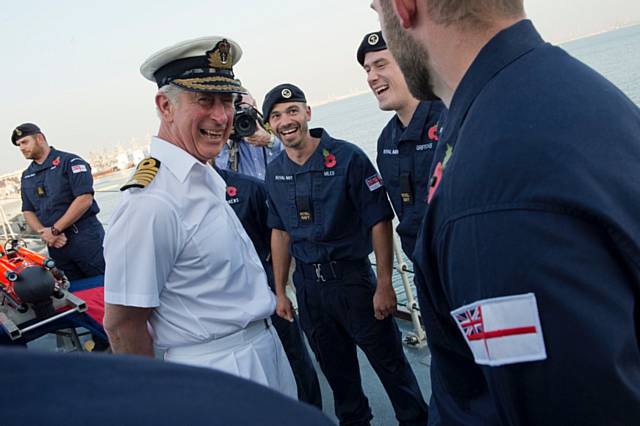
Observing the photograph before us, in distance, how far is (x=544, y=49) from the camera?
2.44 ft

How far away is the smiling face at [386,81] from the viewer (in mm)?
2430

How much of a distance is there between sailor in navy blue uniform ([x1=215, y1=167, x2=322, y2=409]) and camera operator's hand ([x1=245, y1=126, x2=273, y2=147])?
525mm

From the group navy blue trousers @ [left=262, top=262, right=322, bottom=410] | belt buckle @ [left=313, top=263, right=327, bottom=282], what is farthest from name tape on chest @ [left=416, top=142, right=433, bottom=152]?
navy blue trousers @ [left=262, top=262, right=322, bottom=410]

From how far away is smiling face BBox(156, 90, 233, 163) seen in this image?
150 centimetres

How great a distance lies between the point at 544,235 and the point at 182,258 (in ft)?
3.42

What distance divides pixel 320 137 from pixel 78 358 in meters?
2.41

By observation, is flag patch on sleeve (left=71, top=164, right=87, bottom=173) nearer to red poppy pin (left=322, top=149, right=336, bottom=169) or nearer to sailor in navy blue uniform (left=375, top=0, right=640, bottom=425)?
red poppy pin (left=322, top=149, right=336, bottom=169)

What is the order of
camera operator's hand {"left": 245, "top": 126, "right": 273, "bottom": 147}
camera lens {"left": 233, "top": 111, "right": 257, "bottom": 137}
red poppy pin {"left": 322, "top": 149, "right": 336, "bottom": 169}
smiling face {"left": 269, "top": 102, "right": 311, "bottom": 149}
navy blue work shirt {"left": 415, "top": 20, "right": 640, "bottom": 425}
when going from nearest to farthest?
navy blue work shirt {"left": 415, "top": 20, "right": 640, "bottom": 425} → red poppy pin {"left": 322, "top": 149, "right": 336, "bottom": 169} → smiling face {"left": 269, "top": 102, "right": 311, "bottom": 149} → camera lens {"left": 233, "top": 111, "right": 257, "bottom": 137} → camera operator's hand {"left": 245, "top": 126, "right": 273, "bottom": 147}

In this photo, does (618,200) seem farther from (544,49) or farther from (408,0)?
(408,0)

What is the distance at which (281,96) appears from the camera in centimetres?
272

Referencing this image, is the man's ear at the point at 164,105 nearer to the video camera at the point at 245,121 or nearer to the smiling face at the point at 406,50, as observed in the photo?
the smiling face at the point at 406,50

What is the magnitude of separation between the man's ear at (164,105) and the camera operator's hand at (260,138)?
176 cm

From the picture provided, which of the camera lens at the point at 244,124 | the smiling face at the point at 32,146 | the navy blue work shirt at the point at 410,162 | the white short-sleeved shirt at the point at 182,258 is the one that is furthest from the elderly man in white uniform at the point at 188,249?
the smiling face at the point at 32,146

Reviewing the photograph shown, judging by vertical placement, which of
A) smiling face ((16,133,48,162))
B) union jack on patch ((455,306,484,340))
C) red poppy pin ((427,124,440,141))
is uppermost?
smiling face ((16,133,48,162))
